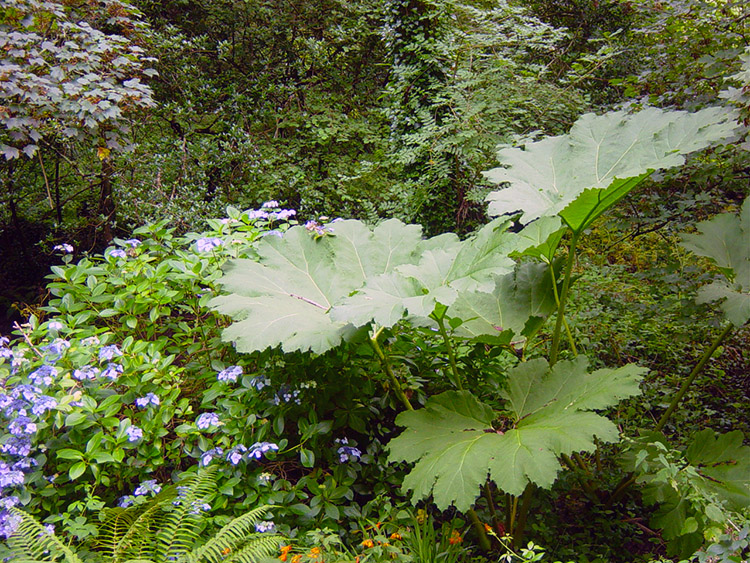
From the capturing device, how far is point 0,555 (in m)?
1.53

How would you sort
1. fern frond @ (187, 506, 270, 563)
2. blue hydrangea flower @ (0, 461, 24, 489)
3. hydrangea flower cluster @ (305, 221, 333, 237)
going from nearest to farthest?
1. fern frond @ (187, 506, 270, 563)
2. blue hydrangea flower @ (0, 461, 24, 489)
3. hydrangea flower cluster @ (305, 221, 333, 237)

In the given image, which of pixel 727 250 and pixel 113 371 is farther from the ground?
pixel 727 250

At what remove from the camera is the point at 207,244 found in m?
2.21

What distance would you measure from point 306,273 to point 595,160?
122 cm

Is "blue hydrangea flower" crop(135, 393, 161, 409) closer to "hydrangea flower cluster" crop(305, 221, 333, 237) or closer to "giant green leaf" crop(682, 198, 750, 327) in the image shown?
"hydrangea flower cluster" crop(305, 221, 333, 237)

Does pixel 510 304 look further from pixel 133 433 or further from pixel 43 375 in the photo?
pixel 43 375

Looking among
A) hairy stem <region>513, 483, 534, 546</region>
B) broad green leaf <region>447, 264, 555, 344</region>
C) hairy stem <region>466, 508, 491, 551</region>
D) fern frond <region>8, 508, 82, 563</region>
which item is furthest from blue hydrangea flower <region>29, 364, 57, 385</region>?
hairy stem <region>513, 483, 534, 546</region>

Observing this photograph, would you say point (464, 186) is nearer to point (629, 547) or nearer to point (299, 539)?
point (629, 547)

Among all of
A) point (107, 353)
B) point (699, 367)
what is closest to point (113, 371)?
point (107, 353)

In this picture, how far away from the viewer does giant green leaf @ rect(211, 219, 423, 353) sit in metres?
1.68

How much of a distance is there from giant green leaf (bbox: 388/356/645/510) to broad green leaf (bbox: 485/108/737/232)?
55 cm

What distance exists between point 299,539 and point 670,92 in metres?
3.00

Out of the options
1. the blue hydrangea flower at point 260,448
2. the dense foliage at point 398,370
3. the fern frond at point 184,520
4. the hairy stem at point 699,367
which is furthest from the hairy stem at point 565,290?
the fern frond at point 184,520

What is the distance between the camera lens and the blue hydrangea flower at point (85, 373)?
1789mm
